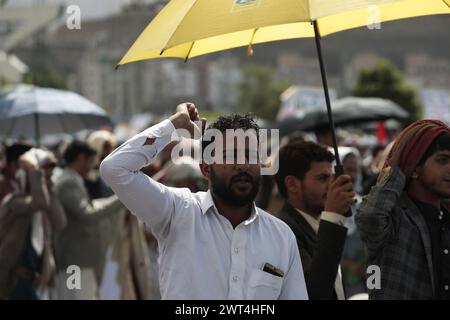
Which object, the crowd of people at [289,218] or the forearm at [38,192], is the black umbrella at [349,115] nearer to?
the forearm at [38,192]

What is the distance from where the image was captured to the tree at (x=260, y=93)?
8494 cm

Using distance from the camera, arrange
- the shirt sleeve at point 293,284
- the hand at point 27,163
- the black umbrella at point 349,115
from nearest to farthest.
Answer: the shirt sleeve at point 293,284 < the hand at point 27,163 < the black umbrella at point 349,115

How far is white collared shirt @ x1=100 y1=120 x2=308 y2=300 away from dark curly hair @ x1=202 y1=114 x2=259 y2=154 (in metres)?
0.16

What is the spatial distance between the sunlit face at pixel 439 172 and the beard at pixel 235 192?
86cm

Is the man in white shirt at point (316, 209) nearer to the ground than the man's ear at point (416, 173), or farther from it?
nearer to the ground

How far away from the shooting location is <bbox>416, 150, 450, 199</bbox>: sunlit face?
13.4 ft

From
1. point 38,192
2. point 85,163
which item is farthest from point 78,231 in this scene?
point 38,192

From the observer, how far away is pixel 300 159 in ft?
16.2

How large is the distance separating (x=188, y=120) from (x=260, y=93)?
8795cm

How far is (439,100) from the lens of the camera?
21.7 metres

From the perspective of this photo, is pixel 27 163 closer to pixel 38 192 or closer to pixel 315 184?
pixel 38 192

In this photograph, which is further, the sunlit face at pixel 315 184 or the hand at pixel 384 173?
the sunlit face at pixel 315 184

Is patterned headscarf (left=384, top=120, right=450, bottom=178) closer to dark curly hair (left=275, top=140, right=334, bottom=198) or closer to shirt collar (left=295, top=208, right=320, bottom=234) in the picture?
shirt collar (left=295, top=208, right=320, bottom=234)

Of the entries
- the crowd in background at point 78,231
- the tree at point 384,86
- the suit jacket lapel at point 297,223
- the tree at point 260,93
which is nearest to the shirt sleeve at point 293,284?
the suit jacket lapel at point 297,223
